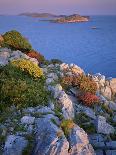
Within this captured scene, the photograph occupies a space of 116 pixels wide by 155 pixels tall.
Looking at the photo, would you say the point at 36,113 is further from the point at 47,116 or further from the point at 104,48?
the point at 104,48

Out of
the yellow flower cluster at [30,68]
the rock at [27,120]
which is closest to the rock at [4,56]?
the yellow flower cluster at [30,68]

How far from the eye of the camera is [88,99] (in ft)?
72.2

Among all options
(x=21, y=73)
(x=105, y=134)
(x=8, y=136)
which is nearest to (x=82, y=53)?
(x=21, y=73)

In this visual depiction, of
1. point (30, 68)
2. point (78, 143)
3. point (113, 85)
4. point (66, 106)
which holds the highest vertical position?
point (30, 68)

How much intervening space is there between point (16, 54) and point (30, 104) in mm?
12927

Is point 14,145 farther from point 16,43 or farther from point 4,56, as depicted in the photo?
point 16,43

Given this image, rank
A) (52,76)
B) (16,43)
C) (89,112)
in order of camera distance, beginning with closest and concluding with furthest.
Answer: (89,112) → (52,76) → (16,43)

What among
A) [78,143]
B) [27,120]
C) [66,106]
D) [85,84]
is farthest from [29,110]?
[85,84]

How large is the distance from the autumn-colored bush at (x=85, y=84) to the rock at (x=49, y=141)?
927cm

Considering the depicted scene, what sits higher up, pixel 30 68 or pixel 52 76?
pixel 30 68

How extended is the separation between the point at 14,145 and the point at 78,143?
2.46 meters

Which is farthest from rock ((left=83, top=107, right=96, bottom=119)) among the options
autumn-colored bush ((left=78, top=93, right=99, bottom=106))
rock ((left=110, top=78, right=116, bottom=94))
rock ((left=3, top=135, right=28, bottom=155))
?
rock ((left=110, top=78, right=116, bottom=94))

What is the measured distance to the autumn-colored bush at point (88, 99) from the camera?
71.9ft

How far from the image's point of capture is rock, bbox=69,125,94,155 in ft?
42.5
